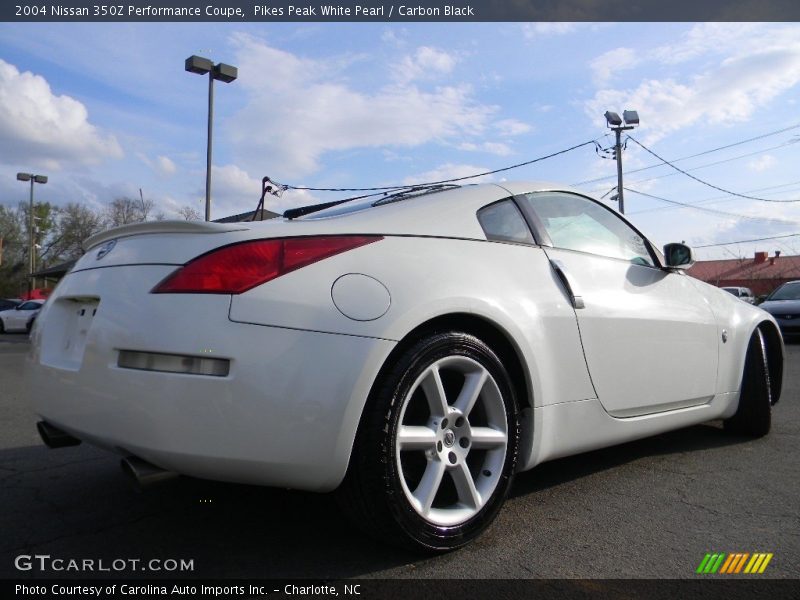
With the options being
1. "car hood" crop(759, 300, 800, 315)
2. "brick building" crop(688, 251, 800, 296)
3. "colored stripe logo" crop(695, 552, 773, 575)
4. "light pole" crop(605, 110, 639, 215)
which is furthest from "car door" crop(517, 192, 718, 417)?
"brick building" crop(688, 251, 800, 296)

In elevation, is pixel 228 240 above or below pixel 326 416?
above

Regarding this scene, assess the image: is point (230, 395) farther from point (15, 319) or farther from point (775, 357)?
point (15, 319)

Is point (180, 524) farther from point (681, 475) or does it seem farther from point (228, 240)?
point (681, 475)

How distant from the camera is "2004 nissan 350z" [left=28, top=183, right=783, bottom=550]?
200 centimetres

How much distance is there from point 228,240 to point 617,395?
187 cm

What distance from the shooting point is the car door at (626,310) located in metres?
2.94

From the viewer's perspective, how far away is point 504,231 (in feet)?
9.26

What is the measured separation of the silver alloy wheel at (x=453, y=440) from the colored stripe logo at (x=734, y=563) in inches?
30.1

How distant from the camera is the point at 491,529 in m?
2.58

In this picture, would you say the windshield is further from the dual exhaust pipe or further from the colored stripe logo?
the dual exhaust pipe

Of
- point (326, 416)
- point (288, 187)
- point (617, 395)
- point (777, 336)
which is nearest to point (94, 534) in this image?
point (326, 416)

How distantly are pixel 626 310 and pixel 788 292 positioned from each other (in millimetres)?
13969

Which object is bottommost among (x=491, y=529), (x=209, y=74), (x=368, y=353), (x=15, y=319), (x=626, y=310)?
(x=15, y=319)

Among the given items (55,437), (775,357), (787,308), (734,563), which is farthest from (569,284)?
(787,308)
